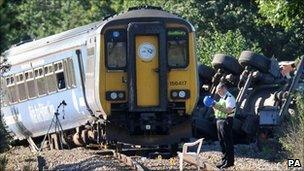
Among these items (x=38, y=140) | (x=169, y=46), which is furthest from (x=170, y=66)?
(x=38, y=140)

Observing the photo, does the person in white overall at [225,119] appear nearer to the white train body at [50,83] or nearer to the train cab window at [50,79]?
the white train body at [50,83]

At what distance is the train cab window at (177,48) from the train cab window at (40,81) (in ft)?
18.7

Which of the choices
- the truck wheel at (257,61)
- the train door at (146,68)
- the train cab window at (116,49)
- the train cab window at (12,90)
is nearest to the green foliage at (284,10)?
the truck wheel at (257,61)

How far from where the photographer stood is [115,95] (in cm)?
1867

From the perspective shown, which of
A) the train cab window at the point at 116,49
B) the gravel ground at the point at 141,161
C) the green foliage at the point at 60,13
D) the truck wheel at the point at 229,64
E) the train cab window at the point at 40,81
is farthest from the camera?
the green foliage at the point at 60,13

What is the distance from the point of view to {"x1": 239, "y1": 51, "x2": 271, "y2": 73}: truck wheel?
21.0 meters

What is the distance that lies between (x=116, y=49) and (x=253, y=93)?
4.25m

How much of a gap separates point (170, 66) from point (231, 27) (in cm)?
1551

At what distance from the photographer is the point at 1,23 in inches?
493

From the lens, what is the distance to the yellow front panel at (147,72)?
18.5 m

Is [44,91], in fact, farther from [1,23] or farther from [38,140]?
[1,23]

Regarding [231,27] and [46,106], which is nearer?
[46,106]

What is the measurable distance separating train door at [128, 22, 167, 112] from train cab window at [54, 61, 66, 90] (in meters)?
4.28

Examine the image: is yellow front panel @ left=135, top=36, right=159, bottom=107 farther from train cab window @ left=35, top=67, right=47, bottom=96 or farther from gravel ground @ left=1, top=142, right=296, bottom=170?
train cab window @ left=35, top=67, right=47, bottom=96
